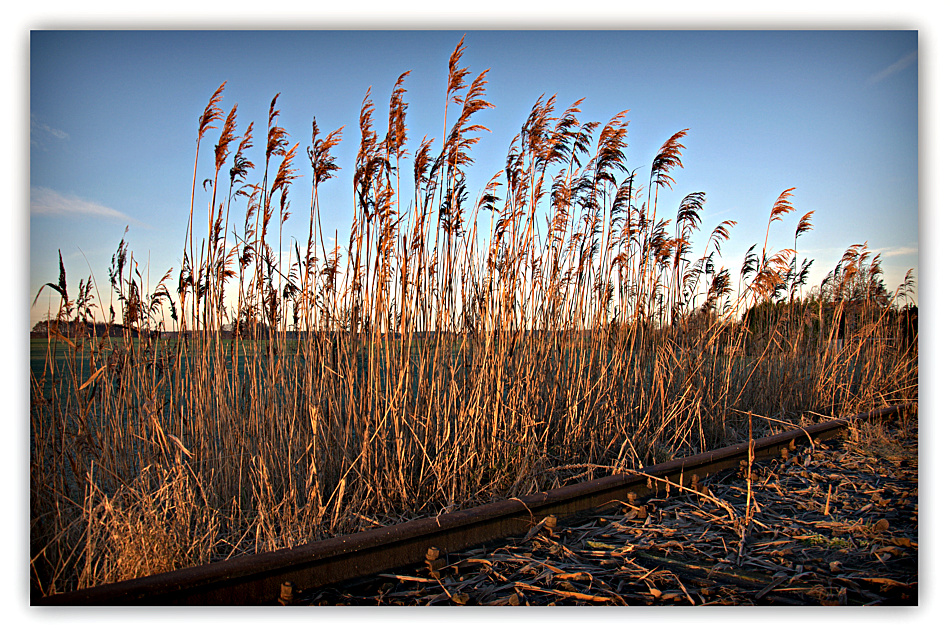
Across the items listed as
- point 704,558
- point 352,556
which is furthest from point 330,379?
point 704,558

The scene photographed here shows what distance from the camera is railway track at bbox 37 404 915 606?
1.36 meters

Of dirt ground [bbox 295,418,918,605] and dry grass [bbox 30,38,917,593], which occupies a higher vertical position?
dry grass [bbox 30,38,917,593]

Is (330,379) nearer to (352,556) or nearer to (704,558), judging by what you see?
(352,556)

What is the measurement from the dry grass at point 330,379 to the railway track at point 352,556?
18cm

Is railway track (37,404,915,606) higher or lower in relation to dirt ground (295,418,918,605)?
higher

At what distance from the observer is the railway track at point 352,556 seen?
136cm

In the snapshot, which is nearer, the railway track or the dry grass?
the railway track

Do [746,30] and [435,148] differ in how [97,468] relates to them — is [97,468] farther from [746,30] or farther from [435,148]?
[746,30]

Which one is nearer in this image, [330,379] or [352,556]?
[352,556]

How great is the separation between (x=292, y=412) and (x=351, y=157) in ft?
3.33

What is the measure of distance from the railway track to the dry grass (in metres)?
0.18

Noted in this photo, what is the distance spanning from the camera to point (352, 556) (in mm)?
1549

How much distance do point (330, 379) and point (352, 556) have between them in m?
0.73

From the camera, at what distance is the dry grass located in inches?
70.9
